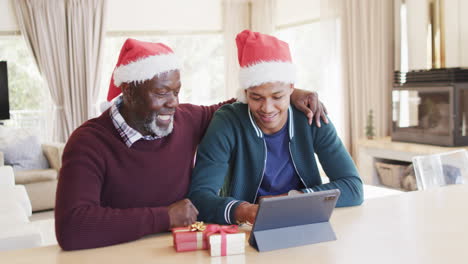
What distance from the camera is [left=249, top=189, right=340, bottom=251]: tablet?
138 cm

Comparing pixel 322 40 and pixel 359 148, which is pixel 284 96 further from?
pixel 322 40

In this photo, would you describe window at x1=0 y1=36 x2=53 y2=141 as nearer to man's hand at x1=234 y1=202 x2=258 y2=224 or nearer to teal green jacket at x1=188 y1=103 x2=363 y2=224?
teal green jacket at x1=188 y1=103 x2=363 y2=224

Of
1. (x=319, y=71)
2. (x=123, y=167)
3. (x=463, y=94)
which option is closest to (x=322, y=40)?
(x=319, y=71)

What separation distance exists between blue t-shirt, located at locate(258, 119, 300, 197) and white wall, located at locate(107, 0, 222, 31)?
579 cm

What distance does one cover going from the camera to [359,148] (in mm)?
5379

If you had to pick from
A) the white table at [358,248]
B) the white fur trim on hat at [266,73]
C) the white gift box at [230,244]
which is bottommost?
the white table at [358,248]

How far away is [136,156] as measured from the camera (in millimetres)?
1760

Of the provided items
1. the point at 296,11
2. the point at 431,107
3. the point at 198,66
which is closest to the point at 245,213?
the point at 431,107

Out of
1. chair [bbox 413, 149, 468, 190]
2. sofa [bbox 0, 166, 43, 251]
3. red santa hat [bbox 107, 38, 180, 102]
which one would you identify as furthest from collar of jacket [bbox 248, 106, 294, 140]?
sofa [bbox 0, 166, 43, 251]

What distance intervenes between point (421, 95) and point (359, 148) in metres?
0.85

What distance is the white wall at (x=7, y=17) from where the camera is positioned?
21.9ft

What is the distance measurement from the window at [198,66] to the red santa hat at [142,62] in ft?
18.8

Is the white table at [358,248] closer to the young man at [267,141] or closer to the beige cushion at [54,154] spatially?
the young man at [267,141]

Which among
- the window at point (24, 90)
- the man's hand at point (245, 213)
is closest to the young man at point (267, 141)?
the man's hand at point (245, 213)
